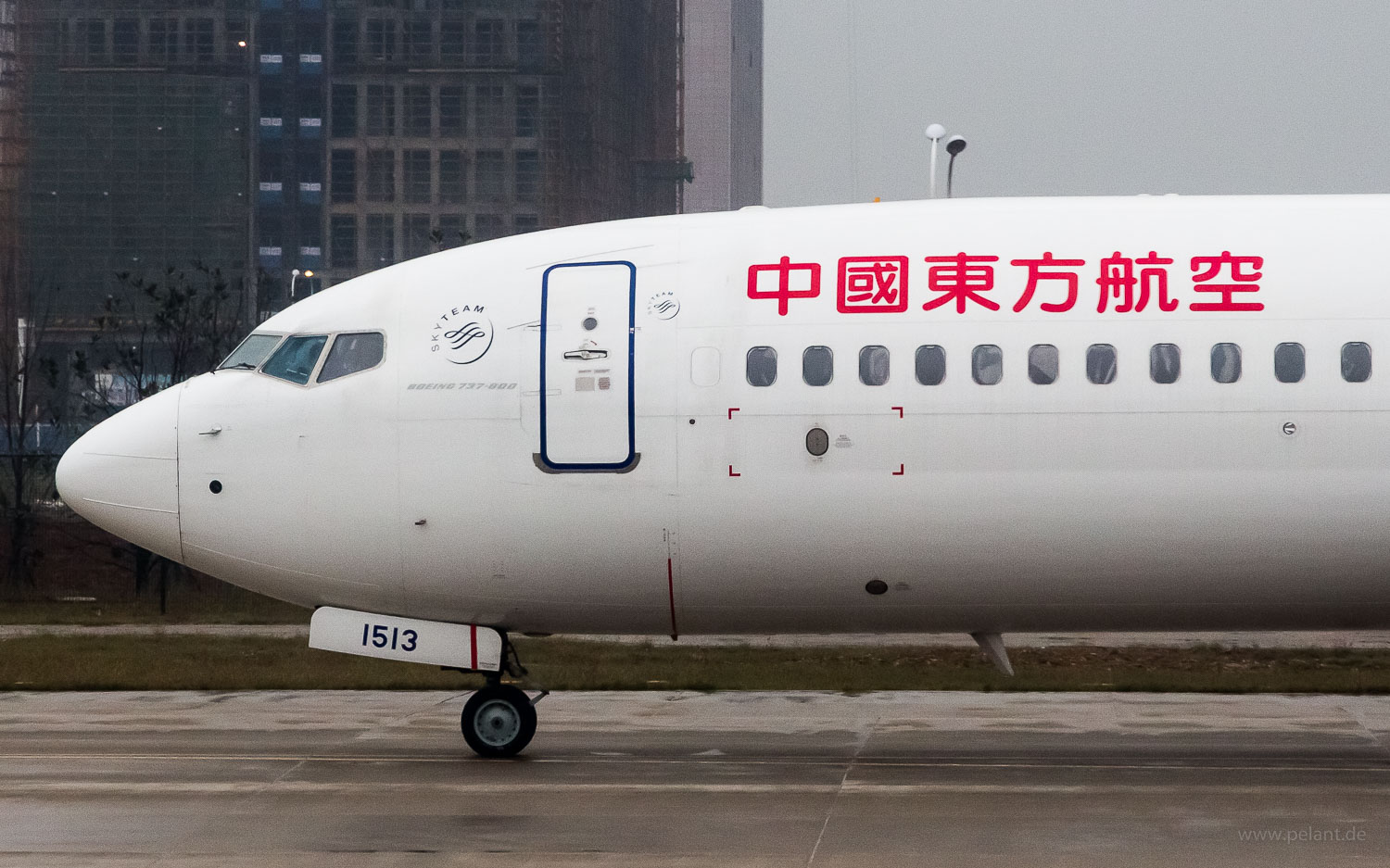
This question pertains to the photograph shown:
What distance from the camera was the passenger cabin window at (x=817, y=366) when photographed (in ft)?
43.1

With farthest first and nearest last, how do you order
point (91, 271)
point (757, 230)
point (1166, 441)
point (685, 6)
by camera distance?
point (685, 6)
point (91, 271)
point (757, 230)
point (1166, 441)

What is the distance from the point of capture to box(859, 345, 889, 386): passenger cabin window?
13094mm

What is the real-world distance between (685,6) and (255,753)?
4257 inches

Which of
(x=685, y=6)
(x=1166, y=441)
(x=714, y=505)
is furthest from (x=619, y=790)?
(x=685, y=6)

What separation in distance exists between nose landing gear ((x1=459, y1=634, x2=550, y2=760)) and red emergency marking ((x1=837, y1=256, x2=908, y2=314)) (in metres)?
4.20

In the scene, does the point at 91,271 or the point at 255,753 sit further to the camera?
the point at 91,271

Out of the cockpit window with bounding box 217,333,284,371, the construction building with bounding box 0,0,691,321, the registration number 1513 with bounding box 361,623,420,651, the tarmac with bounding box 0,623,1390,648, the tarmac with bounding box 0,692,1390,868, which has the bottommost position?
the tarmac with bounding box 0,623,1390,648

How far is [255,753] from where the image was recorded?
1534cm

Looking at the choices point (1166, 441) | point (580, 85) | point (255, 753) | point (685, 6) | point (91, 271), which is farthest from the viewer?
point (685, 6)

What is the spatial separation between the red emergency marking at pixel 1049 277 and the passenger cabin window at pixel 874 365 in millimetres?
1090

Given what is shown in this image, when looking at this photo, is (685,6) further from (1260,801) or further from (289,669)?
(1260,801)

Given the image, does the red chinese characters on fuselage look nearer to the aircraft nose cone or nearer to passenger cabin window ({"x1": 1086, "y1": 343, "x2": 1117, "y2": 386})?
passenger cabin window ({"x1": 1086, "y1": 343, "x2": 1117, "y2": 386})

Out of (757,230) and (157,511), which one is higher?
(757,230)

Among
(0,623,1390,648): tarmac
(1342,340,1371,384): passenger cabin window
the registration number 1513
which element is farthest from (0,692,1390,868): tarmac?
(0,623,1390,648): tarmac
